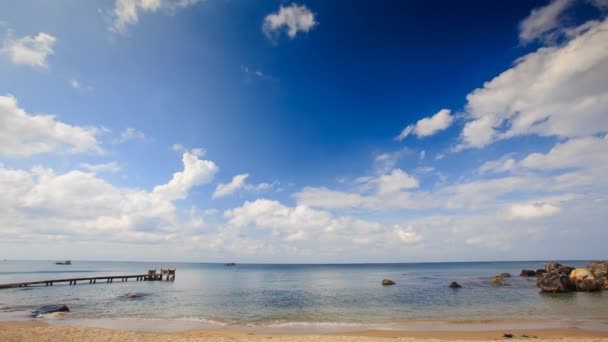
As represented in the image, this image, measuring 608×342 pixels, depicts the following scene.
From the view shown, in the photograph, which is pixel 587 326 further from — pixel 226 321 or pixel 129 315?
pixel 129 315

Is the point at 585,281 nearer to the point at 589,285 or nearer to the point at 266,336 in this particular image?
the point at 589,285

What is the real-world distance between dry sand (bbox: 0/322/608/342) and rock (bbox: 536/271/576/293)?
1173 inches

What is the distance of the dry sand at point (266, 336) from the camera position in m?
17.5

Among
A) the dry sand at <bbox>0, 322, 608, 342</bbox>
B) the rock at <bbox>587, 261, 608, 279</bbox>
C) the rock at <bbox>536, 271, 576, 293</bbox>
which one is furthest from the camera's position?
the rock at <bbox>587, 261, 608, 279</bbox>

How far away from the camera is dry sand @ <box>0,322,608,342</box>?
1745 cm

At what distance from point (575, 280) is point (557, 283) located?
450 centimetres

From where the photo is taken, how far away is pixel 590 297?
3794cm

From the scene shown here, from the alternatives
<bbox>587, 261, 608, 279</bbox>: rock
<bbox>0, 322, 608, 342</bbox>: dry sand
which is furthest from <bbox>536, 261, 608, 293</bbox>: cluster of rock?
<bbox>0, 322, 608, 342</bbox>: dry sand

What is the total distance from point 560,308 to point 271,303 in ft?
105

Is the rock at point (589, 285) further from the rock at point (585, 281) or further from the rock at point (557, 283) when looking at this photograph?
the rock at point (557, 283)

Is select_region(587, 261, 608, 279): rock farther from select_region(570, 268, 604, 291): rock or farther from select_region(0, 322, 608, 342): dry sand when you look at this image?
select_region(0, 322, 608, 342): dry sand

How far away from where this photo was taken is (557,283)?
4400 cm

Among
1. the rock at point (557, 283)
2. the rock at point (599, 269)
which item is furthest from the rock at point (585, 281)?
the rock at point (599, 269)

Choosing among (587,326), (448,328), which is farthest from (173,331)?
A: (587,326)
